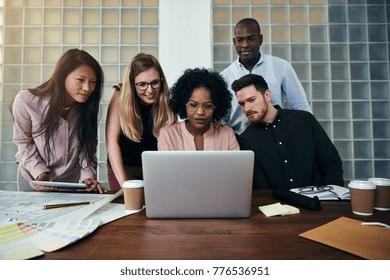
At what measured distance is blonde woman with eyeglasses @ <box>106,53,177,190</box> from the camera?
1783 mm

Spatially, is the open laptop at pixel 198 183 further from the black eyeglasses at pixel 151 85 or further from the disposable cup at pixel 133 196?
the black eyeglasses at pixel 151 85

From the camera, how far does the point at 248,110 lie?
1.81 meters

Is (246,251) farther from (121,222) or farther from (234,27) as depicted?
(234,27)

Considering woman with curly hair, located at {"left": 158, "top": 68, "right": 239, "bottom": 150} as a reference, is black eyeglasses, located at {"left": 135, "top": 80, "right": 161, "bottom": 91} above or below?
above

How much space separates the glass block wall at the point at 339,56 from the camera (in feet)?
5.74

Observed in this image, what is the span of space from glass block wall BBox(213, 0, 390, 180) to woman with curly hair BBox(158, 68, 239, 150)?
145 millimetres

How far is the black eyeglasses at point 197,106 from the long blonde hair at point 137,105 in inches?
4.9

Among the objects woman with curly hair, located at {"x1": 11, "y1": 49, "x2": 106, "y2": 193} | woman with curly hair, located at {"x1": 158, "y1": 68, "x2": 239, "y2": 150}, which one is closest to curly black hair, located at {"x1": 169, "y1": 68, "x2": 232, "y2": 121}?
woman with curly hair, located at {"x1": 158, "y1": 68, "x2": 239, "y2": 150}

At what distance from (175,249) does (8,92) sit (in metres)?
1.74

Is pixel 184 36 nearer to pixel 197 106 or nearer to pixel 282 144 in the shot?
pixel 197 106

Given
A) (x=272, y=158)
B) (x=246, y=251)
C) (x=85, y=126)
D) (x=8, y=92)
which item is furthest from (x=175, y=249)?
(x=8, y=92)

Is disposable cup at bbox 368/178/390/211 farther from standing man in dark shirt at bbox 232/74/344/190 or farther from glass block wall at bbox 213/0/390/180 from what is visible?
glass block wall at bbox 213/0/390/180

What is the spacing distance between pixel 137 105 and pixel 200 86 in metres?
0.44

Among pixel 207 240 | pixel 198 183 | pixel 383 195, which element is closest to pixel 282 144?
pixel 383 195
